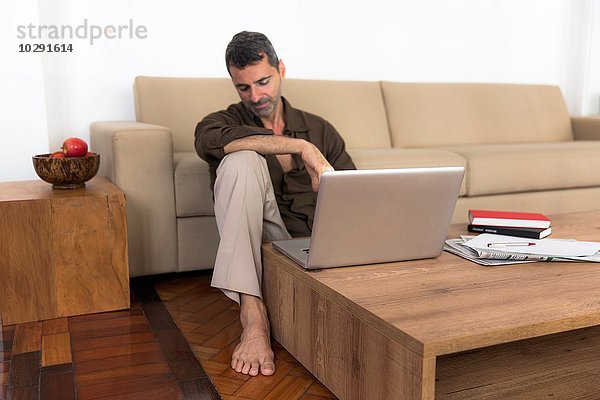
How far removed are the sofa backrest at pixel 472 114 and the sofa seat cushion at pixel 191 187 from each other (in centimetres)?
119

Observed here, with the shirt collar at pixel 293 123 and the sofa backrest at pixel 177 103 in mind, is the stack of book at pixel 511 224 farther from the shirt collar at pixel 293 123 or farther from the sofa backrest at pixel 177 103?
the sofa backrest at pixel 177 103

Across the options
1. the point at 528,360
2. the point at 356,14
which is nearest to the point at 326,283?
the point at 528,360

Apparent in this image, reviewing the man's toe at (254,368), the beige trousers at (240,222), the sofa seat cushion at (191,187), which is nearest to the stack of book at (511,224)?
the beige trousers at (240,222)

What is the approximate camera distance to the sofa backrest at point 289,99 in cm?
268

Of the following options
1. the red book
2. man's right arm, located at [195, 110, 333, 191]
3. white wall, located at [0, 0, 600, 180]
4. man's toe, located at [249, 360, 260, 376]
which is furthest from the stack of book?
white wall, located at [0, 0, 600, 180]

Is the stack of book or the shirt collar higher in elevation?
the shirt collar

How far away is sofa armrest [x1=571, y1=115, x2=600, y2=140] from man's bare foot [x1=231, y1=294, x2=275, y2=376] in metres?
2.59

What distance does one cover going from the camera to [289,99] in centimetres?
284

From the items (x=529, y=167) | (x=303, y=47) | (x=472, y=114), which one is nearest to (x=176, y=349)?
(x=529, y=167)

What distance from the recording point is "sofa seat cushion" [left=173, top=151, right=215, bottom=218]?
2258 mm

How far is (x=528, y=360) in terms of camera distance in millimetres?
1480

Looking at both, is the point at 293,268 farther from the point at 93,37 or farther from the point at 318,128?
the point at 93,37

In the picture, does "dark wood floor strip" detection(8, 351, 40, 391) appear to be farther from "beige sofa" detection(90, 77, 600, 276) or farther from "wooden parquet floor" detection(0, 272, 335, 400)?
"beige sofa" detection(90, 77, 600, 276)

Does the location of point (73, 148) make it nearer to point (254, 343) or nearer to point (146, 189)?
point (146, 189)
